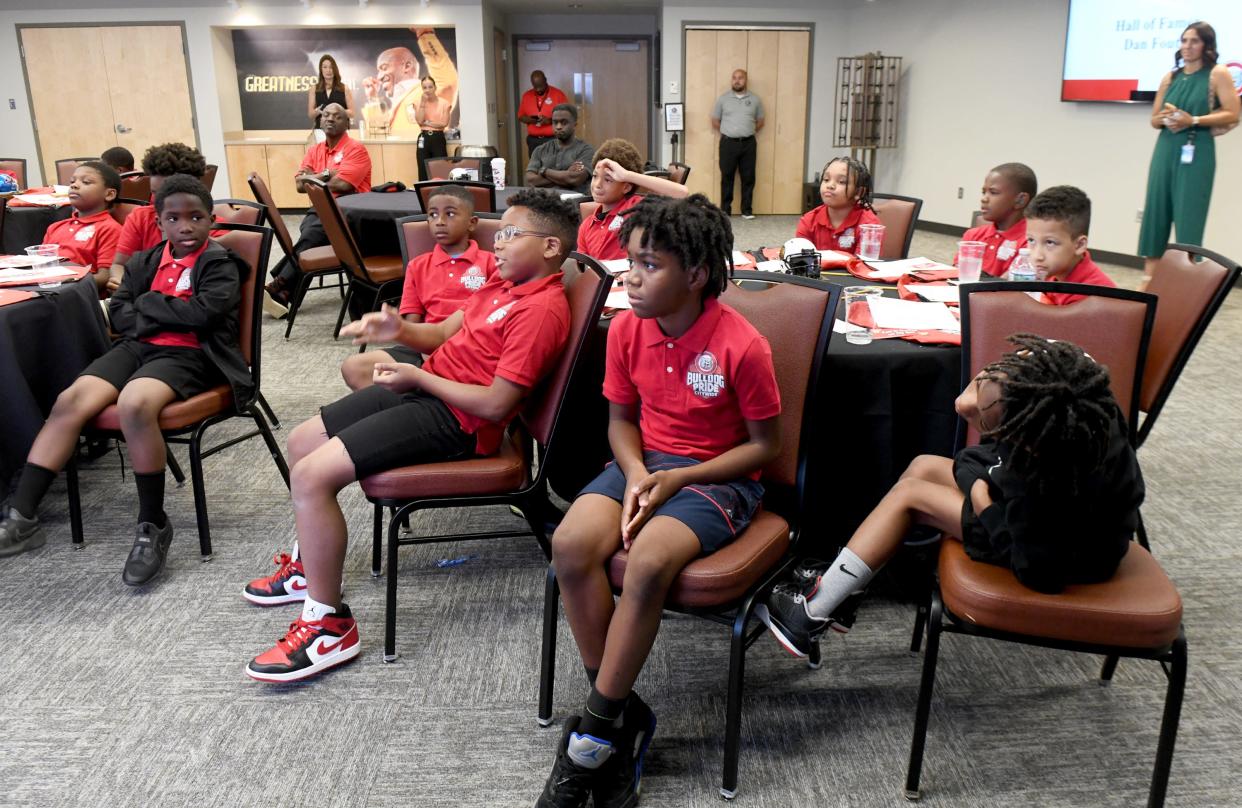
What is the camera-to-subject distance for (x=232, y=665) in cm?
210

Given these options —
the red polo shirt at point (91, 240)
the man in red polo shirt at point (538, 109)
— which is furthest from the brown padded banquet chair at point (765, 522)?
the man in red polo shirt at point (538, 109)

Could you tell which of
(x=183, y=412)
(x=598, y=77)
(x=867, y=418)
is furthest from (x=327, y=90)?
(x=867, y=418)

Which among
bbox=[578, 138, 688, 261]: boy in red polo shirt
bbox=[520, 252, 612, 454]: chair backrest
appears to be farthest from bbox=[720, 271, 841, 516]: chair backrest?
bbox=[578, 138, 688, 261]: boy in red polo shirt

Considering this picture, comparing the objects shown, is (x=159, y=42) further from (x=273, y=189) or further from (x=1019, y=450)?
(x=1019, y=450)

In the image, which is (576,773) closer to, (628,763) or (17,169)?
(628,763)

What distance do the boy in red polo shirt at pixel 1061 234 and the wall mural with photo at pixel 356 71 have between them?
915 cm

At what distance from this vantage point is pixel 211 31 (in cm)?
1002

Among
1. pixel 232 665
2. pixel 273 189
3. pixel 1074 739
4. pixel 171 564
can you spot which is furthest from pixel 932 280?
pixel 273 189

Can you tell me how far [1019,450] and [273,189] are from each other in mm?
10612

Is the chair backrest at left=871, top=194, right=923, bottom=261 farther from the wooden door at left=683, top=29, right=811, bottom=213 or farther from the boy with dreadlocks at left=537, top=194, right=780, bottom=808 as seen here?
the wooden door at left=683, top=29, right=811, bottom=213

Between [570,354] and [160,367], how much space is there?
1291mm

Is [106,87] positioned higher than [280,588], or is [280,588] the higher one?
[106,87]

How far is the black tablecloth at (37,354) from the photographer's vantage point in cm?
252

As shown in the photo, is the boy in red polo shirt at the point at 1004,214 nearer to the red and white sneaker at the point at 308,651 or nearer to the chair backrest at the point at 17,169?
the red and white sneaker at the point at 308,651
